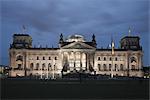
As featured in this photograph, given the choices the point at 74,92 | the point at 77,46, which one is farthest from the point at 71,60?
the point at 74,92

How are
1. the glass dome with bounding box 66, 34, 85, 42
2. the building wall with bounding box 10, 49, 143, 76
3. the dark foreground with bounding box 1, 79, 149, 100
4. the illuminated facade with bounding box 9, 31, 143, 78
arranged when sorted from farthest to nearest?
the glass dome with bounding box 66, 34, 85, 42
the building wall with bounding box 10, 49, 143, 76
the illuminated facade with bounding box 9, 31, 143, 78
the dark foreground with bounding box 1, 79, 149, 100

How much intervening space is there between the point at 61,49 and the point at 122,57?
24725 mm

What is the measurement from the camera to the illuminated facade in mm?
116119

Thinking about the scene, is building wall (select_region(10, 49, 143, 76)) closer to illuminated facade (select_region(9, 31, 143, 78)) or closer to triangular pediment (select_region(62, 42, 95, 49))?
illuminated facade (select_region(9, 31, 143, 78))

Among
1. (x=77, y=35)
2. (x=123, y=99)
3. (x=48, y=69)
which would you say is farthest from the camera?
(x=77, y=35)

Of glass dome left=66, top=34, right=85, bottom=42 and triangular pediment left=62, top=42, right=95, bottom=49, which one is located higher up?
glass dome left=66, top=34, right=85, bottom=42

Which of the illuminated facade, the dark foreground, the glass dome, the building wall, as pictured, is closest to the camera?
the dark foreground

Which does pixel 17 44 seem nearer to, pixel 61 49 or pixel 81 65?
pixel 61 49

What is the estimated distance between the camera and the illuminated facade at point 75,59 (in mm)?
116119

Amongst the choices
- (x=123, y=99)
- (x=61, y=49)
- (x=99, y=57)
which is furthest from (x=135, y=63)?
(x=123, y=99)

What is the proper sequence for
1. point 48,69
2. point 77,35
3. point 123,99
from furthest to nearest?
point 77,35 → point 48,69 → point 123,99

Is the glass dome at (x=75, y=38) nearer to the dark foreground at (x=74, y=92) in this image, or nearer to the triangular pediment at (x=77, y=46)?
the triangular pediment at (x=77, y=46)

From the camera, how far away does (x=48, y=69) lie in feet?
381

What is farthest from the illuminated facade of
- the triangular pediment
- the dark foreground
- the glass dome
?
the dark foreground
